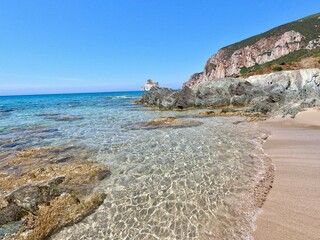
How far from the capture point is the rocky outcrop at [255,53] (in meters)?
94.8

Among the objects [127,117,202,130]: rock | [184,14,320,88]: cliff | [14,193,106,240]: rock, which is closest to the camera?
[14,193,106,240]: rock

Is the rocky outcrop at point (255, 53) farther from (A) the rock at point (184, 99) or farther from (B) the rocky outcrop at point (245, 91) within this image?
(A) the rock at point (184, 99)

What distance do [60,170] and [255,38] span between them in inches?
5346

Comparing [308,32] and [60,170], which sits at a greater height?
[308,32]

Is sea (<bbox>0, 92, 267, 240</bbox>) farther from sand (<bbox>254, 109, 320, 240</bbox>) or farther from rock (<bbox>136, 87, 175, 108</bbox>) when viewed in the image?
rock (<bbox>136, 87, 175, 108</bbox>)

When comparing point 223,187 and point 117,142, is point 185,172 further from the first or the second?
point 117,142

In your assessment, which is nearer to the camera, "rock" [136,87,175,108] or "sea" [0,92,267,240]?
"sea" [0,92,267,240]

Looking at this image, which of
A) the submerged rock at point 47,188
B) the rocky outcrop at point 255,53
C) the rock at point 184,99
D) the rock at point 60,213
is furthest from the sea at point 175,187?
the rocky outcrop at point 255,53

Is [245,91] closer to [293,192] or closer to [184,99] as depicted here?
[184,99]

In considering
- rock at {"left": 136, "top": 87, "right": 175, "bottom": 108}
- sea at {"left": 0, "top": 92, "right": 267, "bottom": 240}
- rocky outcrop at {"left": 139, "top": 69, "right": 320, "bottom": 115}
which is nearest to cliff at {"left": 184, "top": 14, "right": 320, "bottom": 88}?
rock at {"left": 136, "top": 87, "right": 175, "bottom": 108}

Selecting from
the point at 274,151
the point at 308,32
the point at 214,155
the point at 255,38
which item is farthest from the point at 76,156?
the point at 255,38

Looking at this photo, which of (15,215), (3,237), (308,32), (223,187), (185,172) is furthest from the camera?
(308,32)

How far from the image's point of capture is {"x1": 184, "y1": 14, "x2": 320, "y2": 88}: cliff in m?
89.7

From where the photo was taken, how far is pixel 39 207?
674 cm
